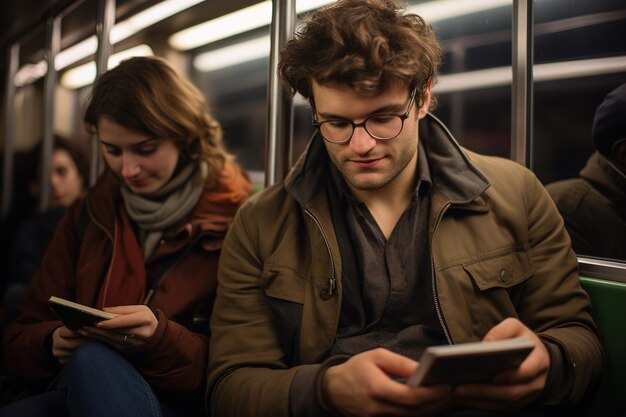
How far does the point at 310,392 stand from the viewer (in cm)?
146

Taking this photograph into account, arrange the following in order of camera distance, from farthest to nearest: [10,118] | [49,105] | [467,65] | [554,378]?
1. [10,118]
2. [467,65]
3. [49,105]
4. [554,378]

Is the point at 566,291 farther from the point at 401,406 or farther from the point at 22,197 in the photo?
the point at 22,197

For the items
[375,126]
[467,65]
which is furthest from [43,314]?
[467,65]

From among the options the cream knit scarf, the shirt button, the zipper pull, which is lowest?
the zipper pull

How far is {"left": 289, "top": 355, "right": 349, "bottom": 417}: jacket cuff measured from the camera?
4.73 ft

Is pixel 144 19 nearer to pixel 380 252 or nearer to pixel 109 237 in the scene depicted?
pixel 109 237

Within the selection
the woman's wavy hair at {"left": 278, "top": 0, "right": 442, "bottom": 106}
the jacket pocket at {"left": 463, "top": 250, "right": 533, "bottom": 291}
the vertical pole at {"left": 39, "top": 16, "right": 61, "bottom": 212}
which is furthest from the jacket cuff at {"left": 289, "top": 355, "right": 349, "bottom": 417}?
the vertical pole at {"left": 39, "top": 16, "right": 61, "bottom": 212}

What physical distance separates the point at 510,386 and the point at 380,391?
292 mm

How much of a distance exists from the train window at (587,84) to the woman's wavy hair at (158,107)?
1229mm

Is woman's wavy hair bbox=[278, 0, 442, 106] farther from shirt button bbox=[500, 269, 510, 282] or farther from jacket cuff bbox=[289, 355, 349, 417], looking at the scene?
jacket cuff bbox=[289, 355, 349, 417]

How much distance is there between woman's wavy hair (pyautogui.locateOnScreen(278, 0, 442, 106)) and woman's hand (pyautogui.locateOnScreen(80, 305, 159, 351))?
2.63ft

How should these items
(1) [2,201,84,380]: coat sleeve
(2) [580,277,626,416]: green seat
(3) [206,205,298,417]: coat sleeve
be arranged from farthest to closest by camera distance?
(1) [2,201,84,380]: coat sleeve, (2) [580,277,626,416]: green seat, (3) [206,205,298,417]: coat sleeve

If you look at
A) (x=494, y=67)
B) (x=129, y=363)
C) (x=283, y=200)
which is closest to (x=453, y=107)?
(x=494, y=67)

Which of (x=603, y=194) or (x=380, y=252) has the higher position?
(x=603, y=194)
